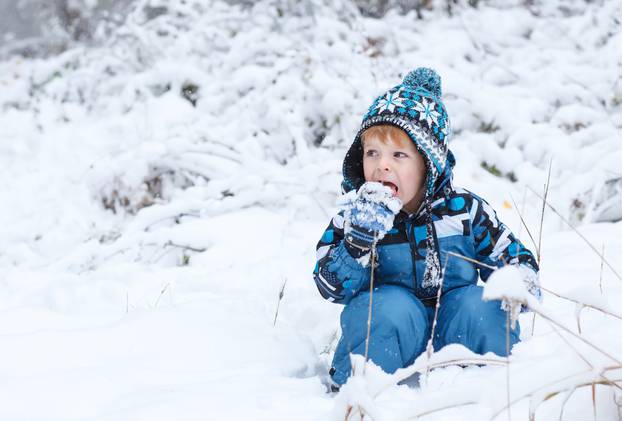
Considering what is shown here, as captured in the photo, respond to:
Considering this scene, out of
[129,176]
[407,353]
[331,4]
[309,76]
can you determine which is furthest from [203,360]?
[331,4]

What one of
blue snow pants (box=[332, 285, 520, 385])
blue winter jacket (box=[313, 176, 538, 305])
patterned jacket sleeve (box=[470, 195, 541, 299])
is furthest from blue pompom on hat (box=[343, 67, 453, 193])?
blue snow pants (box=[332, 285, 520, 385])

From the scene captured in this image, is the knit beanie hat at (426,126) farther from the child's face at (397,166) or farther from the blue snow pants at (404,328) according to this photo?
the blue snow pants at (404,328)

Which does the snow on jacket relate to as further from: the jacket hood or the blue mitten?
the blue mitten

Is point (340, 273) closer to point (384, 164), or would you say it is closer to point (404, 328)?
point (404, 328)

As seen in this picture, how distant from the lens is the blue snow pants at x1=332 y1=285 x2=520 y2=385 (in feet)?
6.64

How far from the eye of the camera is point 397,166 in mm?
2275

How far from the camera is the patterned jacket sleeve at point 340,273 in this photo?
7.00 feet

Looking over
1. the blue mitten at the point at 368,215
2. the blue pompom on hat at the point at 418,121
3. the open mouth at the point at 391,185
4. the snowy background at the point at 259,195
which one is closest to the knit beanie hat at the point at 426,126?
the blue pompom on hat at the point at 418,121

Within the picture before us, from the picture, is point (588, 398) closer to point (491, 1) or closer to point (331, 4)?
point (331, 4)

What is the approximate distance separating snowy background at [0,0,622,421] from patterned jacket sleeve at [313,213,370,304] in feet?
0.81

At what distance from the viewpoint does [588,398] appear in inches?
46.1

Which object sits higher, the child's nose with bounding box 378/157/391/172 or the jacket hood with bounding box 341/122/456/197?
the child's nose with bounding box 378/157/391/172

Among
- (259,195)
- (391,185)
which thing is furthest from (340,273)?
(259,195)

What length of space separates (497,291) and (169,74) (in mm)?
5683
